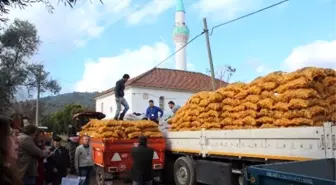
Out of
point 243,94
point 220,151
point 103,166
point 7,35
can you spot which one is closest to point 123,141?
point 103,166

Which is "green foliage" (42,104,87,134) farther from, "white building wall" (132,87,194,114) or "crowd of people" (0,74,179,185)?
"crowd of people" (0,74,179,185)

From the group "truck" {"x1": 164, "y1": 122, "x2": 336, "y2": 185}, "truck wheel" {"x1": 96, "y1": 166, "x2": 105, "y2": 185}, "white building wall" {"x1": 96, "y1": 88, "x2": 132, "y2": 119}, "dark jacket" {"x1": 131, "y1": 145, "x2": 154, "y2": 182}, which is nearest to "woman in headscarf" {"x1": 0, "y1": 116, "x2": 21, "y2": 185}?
"truck" {"x1": 164, "y1": 122, "x2": 336, "y2": 185}

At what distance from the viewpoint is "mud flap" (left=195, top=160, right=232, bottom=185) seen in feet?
27.6

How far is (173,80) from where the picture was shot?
154 ft

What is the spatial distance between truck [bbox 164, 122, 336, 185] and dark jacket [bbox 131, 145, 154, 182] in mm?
1629

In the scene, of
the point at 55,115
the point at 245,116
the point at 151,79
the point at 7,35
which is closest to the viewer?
the point at 245,116

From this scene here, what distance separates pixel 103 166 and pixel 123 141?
0.84 m

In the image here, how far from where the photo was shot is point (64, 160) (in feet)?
28.7

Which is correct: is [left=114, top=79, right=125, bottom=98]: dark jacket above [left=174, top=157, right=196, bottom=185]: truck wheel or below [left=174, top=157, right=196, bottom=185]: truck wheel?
above

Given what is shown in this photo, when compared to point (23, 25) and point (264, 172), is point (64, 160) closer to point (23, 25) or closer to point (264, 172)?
point (264, 172)

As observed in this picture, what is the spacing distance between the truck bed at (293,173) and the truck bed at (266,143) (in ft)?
1.70

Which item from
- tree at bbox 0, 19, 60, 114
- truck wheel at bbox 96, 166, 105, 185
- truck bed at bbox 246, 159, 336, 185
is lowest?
truck wheel at bbox 96, 166, 105, 185

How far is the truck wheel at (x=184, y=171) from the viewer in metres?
9.74

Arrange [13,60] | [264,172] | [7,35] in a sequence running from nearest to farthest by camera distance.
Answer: [264,172], [7,35], [13,60]
